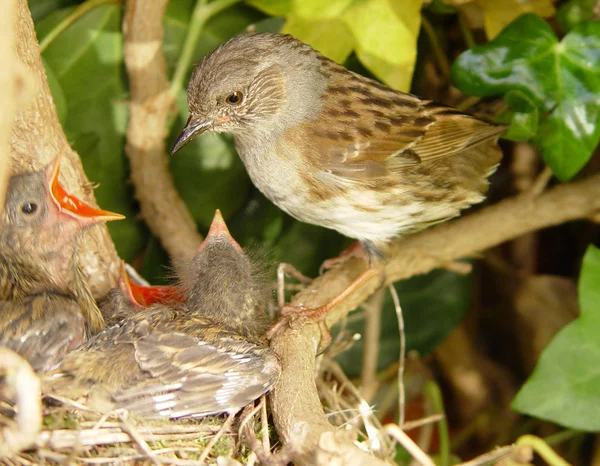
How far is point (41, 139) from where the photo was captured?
2334mm

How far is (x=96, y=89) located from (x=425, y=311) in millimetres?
1853

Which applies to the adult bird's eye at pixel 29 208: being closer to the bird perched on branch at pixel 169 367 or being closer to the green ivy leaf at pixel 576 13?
the bird perched on branch at pixel 169 367

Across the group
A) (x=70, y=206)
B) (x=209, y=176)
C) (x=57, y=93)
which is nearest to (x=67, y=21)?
(x=57, y=93)

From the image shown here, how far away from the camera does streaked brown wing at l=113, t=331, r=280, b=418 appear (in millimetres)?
2180

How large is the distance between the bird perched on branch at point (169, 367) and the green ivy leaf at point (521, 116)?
1.25m

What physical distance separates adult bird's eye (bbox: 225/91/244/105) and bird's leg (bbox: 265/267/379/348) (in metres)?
0.78

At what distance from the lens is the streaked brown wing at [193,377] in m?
2.18

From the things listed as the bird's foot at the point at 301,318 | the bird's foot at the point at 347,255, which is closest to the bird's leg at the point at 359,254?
the bird's foot at the point at 347,255

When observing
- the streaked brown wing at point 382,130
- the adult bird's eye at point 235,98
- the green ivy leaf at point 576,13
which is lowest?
the streaked brown wing at point 382,130

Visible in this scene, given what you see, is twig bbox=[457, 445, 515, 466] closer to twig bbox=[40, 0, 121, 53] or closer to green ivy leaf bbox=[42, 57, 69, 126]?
green ivy leaf bbox=[42, 57, 69, 126]

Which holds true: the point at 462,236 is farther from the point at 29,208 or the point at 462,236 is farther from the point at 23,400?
the point at 23,400

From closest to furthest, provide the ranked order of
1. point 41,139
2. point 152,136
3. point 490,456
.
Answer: point 490,456, point 41,139, point 152,136

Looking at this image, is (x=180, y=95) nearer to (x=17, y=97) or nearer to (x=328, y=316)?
(x=328, y=316)

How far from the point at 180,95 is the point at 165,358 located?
4.67 ft
